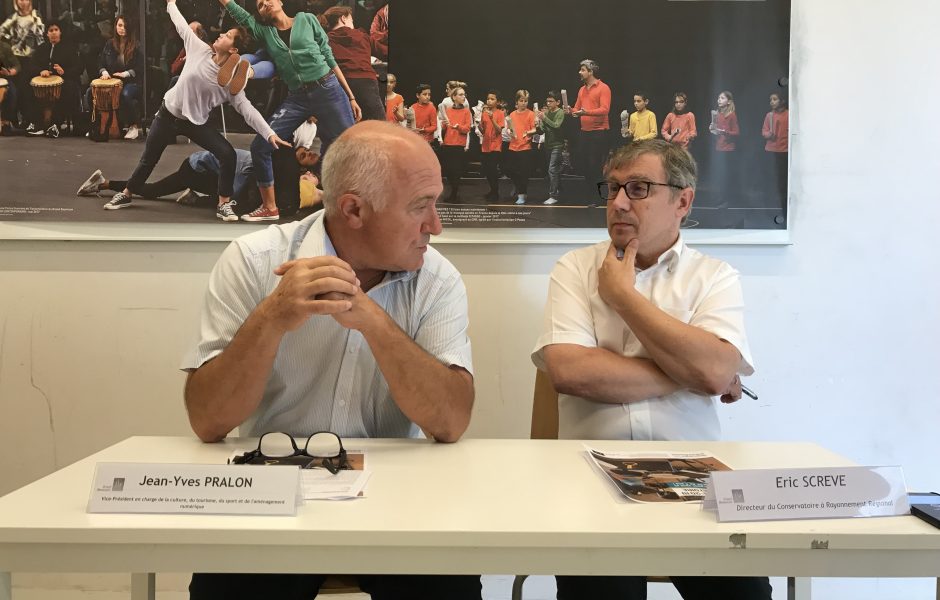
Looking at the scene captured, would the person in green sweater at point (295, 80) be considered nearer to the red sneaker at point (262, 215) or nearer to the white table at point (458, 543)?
the red sneaker at point (262, 215)

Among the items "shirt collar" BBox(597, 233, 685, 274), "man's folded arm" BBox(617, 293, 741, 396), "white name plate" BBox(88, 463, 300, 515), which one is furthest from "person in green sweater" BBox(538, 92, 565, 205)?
"white name plate" BBox(88, 463, 300, 515)

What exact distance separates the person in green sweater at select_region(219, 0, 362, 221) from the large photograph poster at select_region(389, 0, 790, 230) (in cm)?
20

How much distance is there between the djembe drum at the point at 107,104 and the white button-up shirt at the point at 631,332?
1.49 metres

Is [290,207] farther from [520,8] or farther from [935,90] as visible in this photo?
[935,90]

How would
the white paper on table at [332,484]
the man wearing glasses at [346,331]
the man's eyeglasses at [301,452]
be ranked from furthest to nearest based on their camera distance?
the man wearing glasses at [346,331], the man's eyeglasses at [301,452], the white paper on table at [332,484]

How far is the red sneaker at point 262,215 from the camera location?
2322mm

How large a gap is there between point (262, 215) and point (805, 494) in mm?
1814

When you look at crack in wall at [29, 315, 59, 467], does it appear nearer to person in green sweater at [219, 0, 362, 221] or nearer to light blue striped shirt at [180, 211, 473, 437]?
person in green sweater at [219, 0, 362, 221]

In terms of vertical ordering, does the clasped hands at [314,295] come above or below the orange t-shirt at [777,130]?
below

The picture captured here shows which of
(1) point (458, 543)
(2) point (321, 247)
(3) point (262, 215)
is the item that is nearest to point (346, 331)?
(2) point (321, 247)

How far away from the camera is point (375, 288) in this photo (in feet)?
5.08

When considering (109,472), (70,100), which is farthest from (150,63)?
(109,472)

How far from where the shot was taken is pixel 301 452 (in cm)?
126

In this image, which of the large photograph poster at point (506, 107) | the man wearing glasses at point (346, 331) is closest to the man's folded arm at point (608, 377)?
the man wearing glasses at point (346, 331)
